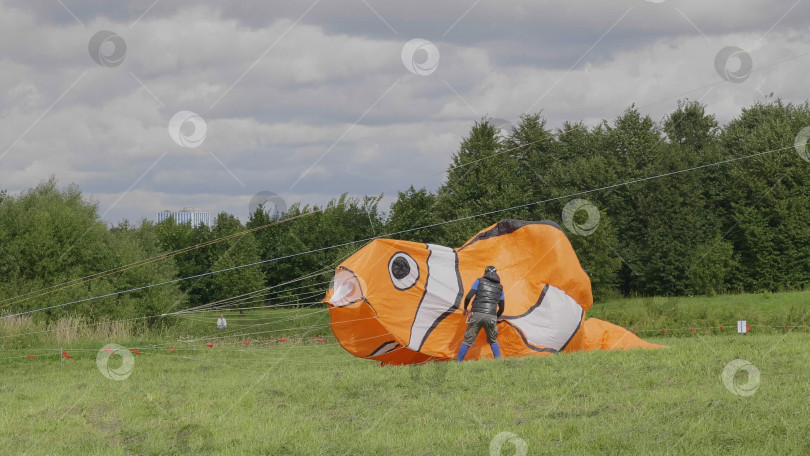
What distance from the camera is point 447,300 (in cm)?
1416

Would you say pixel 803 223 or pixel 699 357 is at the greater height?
pixel 803 223

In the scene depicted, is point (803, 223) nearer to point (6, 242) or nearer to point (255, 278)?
point (255, 278)

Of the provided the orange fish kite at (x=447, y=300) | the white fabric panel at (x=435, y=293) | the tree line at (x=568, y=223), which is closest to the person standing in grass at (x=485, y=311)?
the orange fish kite at (x=447, y=300)

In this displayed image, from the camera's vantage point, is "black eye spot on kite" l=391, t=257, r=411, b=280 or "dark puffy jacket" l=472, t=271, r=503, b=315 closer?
"dark puffy jacket" l=472, t=271, r=503, b=315

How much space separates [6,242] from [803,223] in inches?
1673

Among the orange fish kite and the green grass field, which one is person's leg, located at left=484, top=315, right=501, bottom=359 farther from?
the green grass field

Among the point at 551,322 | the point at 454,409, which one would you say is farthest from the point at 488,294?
the point at 454,409

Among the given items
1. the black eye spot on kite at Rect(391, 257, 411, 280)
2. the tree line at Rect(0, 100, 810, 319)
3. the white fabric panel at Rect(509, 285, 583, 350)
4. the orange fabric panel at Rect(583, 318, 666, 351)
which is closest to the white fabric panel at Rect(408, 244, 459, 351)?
the black eye spot on kite at Rect(391, 257, 411, 280)

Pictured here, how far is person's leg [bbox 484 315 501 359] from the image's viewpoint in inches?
523

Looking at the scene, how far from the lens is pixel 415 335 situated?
13773 mm

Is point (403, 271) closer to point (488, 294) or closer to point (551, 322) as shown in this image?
point (488, 294)

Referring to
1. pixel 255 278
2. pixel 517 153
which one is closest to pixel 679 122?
pixel 517 153

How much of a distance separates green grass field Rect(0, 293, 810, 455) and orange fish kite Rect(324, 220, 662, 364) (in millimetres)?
1648

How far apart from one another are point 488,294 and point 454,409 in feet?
15.2
